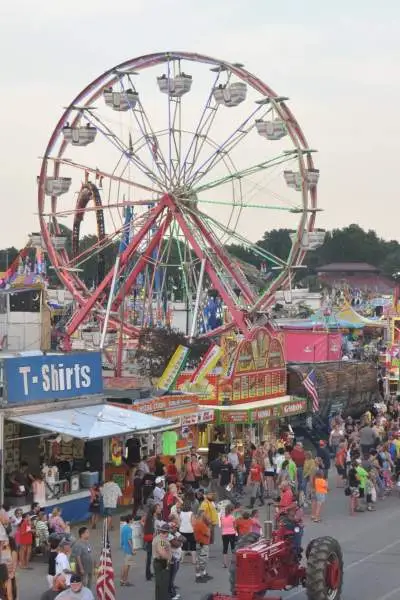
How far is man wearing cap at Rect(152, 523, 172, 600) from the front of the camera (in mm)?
15320

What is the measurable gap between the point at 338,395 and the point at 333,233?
134 m

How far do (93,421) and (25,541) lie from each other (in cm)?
396

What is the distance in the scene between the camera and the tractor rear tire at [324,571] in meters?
14.6

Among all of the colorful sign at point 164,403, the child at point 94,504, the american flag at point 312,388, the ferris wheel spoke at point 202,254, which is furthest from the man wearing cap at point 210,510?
the ferris wheel spoke at point 202,254

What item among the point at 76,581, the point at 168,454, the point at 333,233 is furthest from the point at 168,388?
the point at 333,233

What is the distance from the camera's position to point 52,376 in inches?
835

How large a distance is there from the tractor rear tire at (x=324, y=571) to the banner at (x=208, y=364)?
45.1 ft

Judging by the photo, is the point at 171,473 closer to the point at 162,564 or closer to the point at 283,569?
the point at 162,564

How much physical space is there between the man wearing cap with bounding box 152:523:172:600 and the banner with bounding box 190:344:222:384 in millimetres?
13589

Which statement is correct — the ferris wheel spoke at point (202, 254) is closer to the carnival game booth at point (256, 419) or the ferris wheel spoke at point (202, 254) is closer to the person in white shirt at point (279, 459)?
the carnival game booth at point (256, 419)

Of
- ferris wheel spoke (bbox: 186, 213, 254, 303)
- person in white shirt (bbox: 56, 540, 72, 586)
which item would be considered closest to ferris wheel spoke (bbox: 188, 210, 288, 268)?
ferris wheel spoke (bbox: 186, 213, 254, 303)

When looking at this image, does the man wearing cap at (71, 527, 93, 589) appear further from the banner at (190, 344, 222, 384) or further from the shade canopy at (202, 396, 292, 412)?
the banner at (190, 344, 222, 384)

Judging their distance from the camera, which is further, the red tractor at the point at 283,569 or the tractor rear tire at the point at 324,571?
the tractor rear tire at the point at 324,571

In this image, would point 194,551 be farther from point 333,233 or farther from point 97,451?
point 333,233
